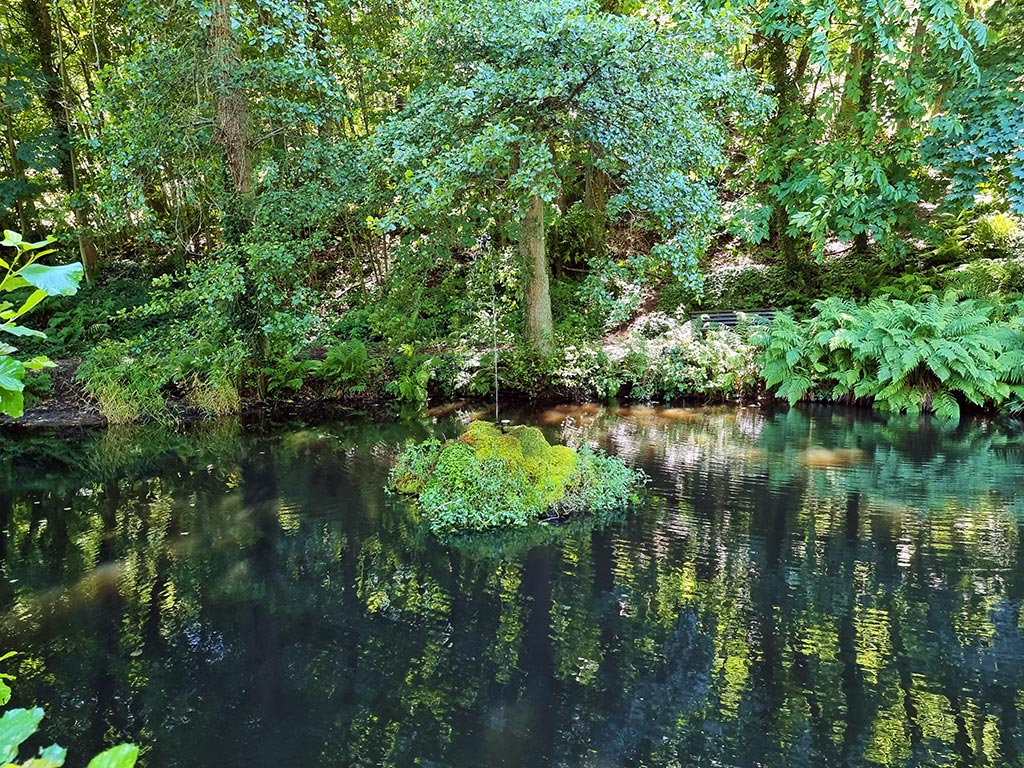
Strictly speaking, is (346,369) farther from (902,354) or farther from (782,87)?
(782,87)

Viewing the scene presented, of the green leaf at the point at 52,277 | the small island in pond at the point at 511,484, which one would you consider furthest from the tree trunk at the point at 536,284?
the green leaf at the point at 52,277

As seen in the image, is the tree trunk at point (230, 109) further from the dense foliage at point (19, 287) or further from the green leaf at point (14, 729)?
the green leaf at point (14, 729)

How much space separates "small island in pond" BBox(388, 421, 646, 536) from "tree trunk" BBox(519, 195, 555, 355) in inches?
155

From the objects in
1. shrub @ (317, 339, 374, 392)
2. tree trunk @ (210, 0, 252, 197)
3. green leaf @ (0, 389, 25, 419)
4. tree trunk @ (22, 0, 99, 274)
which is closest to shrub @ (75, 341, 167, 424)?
shrub @ (317, 339, 374, 392)

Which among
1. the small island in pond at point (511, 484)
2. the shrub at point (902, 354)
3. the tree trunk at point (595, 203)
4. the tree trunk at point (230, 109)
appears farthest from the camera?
the tree trunk at point (595, 203)

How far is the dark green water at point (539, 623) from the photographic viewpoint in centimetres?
301

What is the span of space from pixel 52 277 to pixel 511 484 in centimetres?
455

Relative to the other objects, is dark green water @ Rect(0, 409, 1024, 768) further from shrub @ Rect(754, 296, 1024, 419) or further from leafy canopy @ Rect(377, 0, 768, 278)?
leafy canopy @ Rect(377, 0, 768, 278)

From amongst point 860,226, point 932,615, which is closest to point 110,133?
point 932,615

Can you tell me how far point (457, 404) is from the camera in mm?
9531

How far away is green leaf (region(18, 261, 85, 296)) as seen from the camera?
0.91 m

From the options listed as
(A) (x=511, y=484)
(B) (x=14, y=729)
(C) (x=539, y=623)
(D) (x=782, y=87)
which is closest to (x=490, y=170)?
(A) (x=511, y=484)

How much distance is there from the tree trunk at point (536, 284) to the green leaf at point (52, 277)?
8453mm

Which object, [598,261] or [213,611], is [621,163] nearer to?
[598,261]
